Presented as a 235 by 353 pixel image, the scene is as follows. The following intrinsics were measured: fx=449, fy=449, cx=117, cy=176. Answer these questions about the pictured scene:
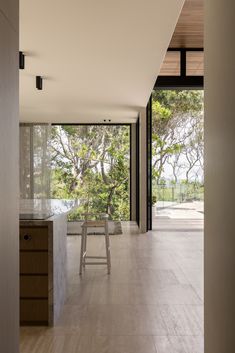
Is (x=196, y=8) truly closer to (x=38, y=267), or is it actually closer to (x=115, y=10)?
(x=115, y=10)

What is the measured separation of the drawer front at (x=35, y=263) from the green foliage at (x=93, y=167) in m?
7.80

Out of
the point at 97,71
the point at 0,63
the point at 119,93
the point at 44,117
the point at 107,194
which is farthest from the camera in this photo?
the point at 107,194

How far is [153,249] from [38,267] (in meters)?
3.69

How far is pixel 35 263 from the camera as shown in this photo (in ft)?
11.6

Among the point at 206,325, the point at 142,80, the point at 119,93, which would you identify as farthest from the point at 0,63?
the point at 119,93

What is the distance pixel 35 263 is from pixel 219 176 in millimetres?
2038

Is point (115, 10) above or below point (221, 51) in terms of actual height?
→ above

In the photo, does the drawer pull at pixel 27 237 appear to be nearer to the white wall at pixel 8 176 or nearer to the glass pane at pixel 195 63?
the white wall at pixel 8 176

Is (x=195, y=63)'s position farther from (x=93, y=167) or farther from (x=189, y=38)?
(x=93, y=167)

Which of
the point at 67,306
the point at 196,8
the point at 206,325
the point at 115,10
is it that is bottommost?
the point at 67,306

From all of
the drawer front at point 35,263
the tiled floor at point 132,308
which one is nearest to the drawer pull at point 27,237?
the drawer front at point 35,263

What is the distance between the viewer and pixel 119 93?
22.9ft

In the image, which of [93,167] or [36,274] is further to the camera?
[93,167]

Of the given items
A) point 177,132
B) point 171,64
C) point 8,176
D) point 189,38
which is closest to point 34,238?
point 8,176
